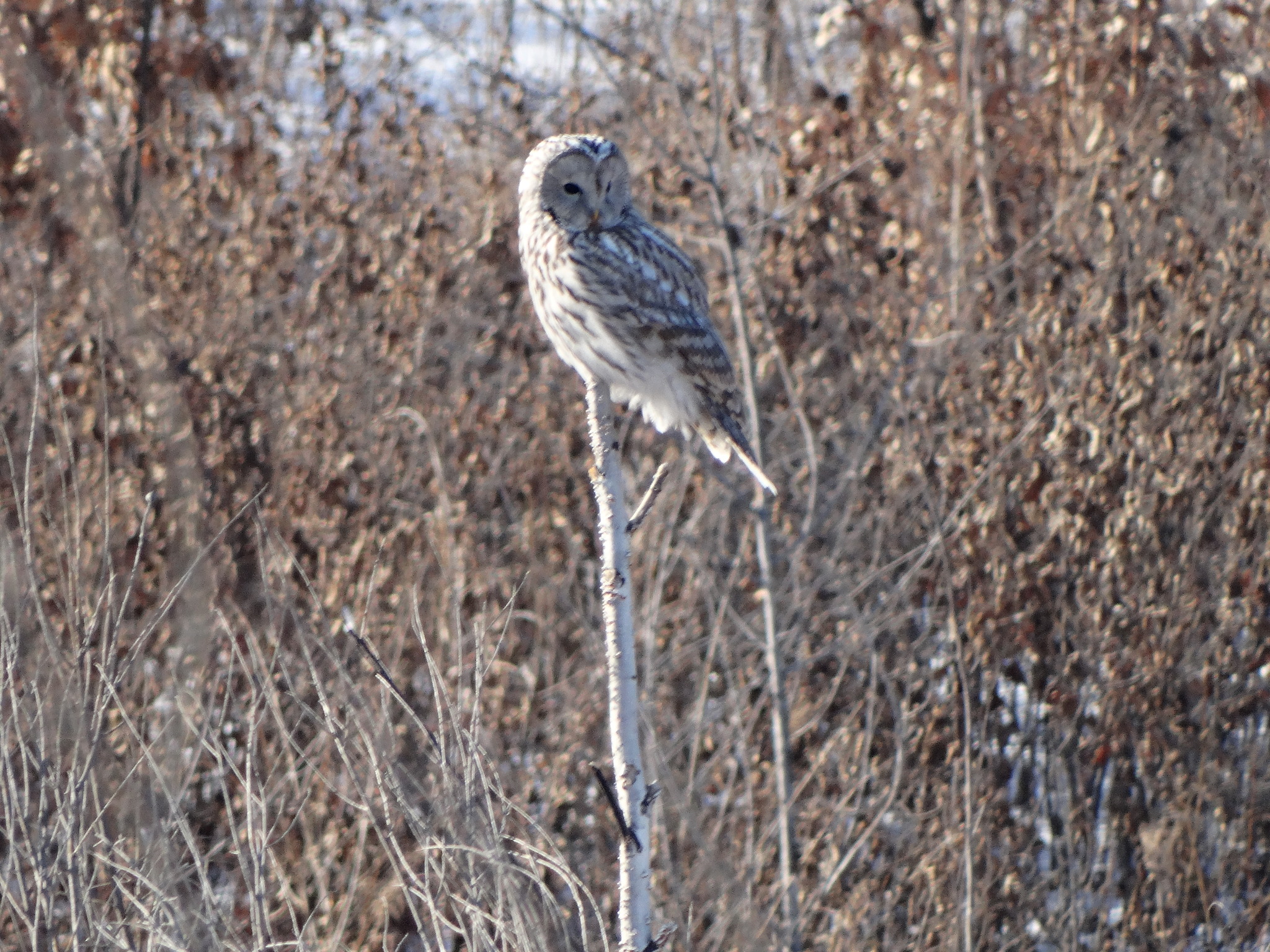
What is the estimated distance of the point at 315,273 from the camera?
5836 mm

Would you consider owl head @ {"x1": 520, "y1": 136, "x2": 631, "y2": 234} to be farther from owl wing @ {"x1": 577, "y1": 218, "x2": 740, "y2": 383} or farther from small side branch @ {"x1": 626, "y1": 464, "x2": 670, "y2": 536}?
small side branch @ {"x1": 626, "y1": 464, "x2": 670, "y2": 536}

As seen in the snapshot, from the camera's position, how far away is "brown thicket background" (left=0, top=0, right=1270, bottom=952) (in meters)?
4.88

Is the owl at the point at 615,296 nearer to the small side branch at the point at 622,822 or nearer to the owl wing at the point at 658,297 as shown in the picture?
the owl wing at the point at 658,297

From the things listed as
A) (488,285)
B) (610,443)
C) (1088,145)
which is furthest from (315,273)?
(610,443)

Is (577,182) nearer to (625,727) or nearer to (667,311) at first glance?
(667,311)

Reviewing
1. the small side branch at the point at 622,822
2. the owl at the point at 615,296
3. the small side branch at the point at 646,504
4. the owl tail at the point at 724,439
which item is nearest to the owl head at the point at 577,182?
the owl at the point at 615,296

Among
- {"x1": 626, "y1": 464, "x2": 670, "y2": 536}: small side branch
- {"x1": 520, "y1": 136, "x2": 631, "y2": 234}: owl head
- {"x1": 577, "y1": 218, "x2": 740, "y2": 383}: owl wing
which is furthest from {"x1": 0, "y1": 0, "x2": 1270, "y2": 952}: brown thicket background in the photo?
{"x1": 626, "y1": 464, "x2": 670, "y2": 536}: small side branch

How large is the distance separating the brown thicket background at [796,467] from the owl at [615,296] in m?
0.81

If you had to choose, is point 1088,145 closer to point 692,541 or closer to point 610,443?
point 692,541

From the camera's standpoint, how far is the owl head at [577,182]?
11.8ft

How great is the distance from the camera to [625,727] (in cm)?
219

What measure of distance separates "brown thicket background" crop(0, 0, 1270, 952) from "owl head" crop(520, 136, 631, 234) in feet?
2.84

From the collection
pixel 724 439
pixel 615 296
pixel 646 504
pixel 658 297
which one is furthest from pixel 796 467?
pixel 646 504

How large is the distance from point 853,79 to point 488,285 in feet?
6.42
